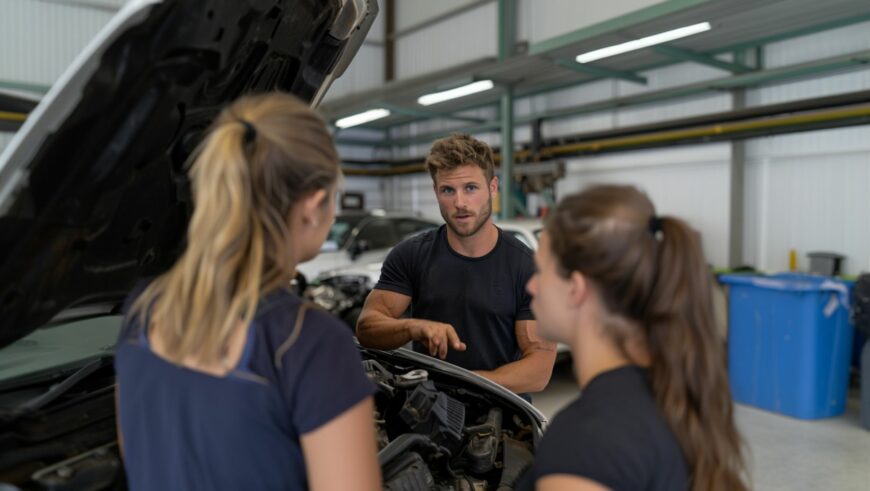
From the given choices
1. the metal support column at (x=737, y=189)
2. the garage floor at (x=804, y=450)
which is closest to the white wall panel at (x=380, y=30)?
the metal support column at (x=737, y=189)

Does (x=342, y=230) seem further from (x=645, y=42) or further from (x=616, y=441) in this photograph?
(x=616, y=441)

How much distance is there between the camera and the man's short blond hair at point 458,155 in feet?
7.82

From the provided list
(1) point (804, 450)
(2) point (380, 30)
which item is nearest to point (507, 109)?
(2) point (380, 30)

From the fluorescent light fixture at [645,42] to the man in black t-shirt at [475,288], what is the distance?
495 centimetres

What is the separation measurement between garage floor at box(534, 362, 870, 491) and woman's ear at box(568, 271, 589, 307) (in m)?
3.08

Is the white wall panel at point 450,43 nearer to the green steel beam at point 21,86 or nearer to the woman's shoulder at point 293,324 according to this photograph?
the green steel beam at point 21,86

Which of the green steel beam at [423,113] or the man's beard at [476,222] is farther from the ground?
the green steel beam at [423,113]

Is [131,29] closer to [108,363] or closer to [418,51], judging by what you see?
[108,363]

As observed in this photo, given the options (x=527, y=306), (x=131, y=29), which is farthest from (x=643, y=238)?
(x=527, y=306)

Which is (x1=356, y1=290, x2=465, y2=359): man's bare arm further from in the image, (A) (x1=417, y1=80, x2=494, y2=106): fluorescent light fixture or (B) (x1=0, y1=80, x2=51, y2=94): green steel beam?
(B) (x1=0, y1=80, x2=51, y2=94): green steel beam

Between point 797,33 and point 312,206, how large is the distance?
25.5ft

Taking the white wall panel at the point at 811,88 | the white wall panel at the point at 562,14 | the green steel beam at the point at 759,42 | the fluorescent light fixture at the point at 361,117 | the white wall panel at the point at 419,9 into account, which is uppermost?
the white wall panel at the point at 419,9

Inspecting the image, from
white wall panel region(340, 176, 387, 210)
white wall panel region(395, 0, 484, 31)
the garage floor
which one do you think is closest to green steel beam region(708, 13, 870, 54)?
the garage floor

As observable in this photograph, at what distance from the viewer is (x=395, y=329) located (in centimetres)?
219
